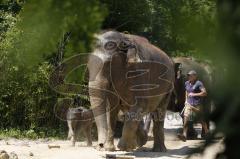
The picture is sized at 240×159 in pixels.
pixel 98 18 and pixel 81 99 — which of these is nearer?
pixel 98 18

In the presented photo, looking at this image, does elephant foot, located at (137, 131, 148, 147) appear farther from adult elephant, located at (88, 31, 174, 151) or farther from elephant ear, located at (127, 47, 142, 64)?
elephant ear, located at (127, 47, 142, 64)

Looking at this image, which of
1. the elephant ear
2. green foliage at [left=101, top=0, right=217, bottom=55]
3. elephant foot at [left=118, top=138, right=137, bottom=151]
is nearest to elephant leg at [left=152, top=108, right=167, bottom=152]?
elephant foot at [left=118, top=138, right=137, bottom=151]

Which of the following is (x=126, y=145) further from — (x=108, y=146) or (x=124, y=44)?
(x=124, y=44)

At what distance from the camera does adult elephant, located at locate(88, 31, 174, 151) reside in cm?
1038

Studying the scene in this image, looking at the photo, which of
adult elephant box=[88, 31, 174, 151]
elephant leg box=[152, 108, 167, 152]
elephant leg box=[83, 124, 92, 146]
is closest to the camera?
adult elephant box=[88, 31, 174, 151]

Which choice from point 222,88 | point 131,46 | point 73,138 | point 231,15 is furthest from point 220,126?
point 73,138

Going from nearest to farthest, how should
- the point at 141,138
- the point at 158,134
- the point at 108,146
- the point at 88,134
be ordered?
the point at 108,146 → the point at 141,138 → the point at 158,134 → the point at 88,134

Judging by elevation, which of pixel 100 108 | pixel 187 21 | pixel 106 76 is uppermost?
pixel 106 76

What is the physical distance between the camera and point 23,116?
50.1ft

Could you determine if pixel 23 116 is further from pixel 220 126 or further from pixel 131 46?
pixel 220 126

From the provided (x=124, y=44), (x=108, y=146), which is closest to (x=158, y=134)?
(x=108, y=146)

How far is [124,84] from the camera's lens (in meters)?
10.6

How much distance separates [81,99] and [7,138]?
2000 mm

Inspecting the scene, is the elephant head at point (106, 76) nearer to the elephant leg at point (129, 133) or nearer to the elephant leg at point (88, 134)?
the elephant leg at point (129, 133)
